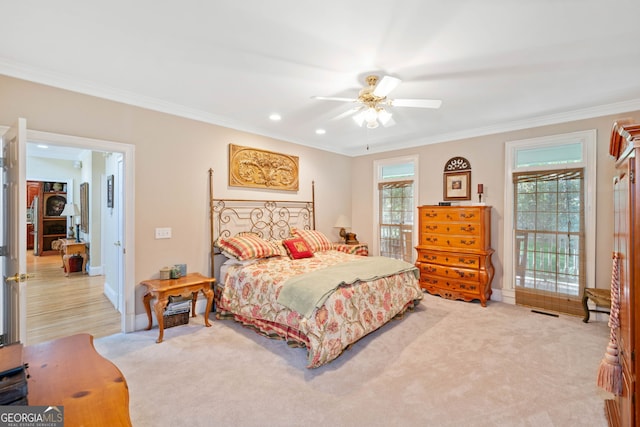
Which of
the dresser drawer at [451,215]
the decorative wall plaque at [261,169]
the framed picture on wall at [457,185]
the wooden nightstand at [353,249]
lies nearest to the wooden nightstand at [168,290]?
the decorative wall plaque at [261,169]

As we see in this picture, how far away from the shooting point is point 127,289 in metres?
3.24

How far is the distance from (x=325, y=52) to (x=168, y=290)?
281cm

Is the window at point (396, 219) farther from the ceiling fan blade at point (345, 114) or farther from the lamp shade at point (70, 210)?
the lamp shade at point (70, 210)

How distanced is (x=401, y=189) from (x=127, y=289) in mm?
4540

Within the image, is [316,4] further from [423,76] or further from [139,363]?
[139,363]

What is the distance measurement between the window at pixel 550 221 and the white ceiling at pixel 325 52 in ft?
1.82

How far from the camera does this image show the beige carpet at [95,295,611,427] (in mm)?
1975

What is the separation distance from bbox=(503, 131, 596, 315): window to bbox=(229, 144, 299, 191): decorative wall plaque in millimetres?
3384

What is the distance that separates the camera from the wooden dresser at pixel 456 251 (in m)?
4.17

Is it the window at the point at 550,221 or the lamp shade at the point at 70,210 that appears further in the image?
the lamp shade at the point at 70,210

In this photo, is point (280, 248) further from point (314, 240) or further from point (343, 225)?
point (343, 225)

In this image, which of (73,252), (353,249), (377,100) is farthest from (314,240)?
(73,252)

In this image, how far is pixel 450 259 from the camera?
4422 mm

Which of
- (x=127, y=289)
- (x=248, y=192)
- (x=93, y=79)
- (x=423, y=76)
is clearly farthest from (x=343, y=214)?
(x=93, y=79)
